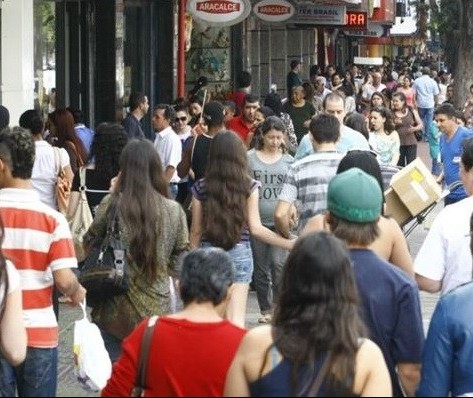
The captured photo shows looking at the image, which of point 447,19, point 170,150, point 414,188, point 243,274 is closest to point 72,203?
point 243,274

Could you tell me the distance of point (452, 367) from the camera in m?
5.55

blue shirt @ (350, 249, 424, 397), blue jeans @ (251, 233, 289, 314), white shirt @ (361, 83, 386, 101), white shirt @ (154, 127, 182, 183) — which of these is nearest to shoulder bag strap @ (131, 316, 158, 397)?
blue shirt @ (350, 249, 424, 397)

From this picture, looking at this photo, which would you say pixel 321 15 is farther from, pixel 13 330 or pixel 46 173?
pixel 13 330

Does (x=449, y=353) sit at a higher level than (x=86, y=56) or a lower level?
lower

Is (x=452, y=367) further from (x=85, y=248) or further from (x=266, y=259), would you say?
(x=266, y=259)

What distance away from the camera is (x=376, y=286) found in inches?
228

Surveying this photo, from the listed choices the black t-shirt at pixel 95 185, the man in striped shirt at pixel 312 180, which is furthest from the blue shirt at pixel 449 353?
the black t-shirt at pixel 95 185

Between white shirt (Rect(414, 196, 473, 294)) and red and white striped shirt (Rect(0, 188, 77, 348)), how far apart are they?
1.63 metres

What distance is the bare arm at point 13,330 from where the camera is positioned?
6.09m

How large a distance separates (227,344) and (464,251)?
81.0 inches

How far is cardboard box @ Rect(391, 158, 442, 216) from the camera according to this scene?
11.7 meters

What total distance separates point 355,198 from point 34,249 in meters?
1.79

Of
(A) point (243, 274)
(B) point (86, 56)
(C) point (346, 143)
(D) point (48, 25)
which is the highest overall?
(D) point (48, 25)

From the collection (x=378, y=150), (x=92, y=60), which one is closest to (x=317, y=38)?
(x=92, y=60)
